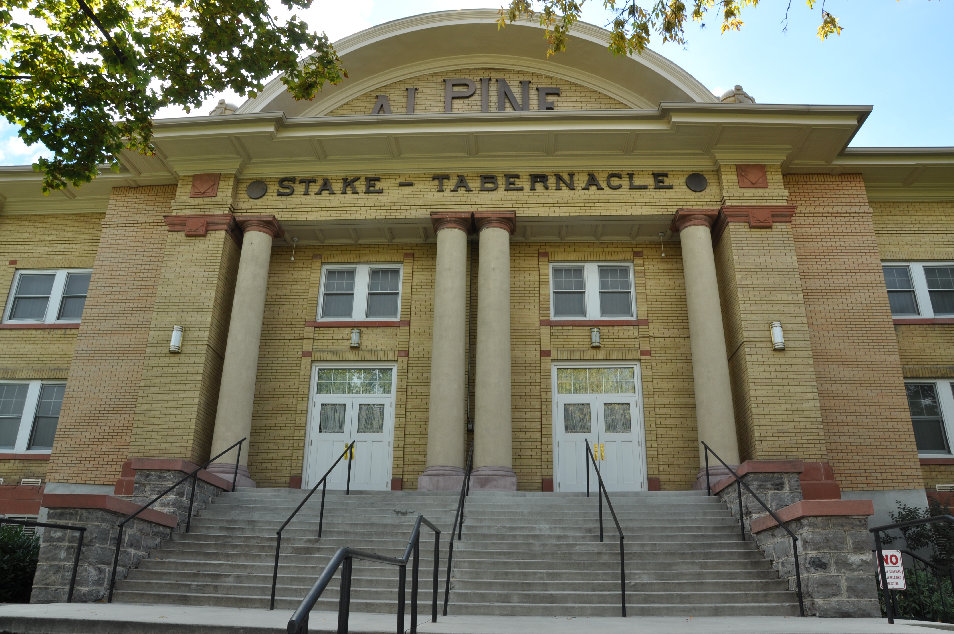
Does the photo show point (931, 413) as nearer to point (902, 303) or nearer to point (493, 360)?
point (902, 303)

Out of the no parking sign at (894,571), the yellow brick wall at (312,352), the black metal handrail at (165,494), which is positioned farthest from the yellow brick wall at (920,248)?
the black metal handrail at (165,494)

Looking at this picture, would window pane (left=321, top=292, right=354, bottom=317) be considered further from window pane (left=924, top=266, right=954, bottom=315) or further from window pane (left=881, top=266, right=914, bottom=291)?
window pane (left=924, top=266, right=954, bottom=315)

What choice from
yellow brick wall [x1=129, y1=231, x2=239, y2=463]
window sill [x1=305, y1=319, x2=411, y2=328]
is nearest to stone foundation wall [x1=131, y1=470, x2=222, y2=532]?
yellow brick wall [x1=129, y1=231, x2=239, y2=463]

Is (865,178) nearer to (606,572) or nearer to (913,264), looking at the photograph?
(913,264)

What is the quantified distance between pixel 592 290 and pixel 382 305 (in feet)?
16.6

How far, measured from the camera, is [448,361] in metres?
15.6

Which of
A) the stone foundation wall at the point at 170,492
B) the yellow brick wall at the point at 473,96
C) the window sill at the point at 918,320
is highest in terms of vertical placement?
the yellow brick wall at the point at 473,96

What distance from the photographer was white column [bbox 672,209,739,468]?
14.8 meters

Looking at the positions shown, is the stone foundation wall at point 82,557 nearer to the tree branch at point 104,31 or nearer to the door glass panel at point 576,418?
the tree branch at point 104,31

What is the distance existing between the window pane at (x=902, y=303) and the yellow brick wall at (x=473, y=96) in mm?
7969

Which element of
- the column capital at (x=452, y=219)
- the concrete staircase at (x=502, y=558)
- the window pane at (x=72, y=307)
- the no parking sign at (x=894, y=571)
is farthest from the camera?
the window pane at (x=72, y=307)

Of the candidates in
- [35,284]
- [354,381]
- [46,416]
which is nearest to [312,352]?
[354,381]

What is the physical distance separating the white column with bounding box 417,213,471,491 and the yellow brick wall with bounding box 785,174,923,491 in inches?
298

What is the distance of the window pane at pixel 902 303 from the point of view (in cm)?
1733
